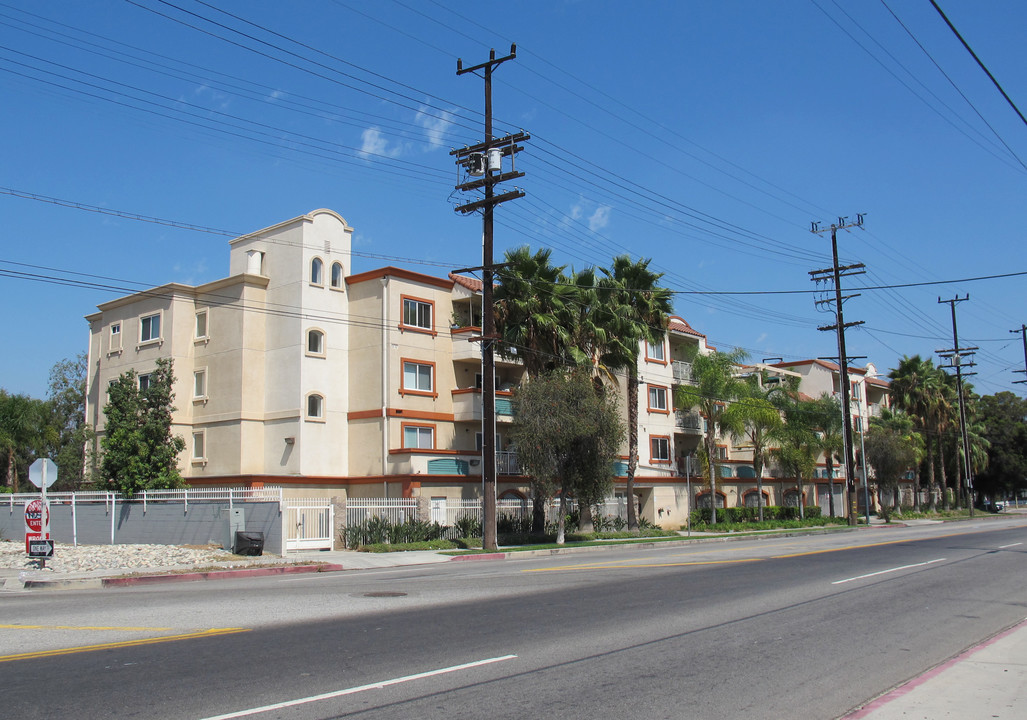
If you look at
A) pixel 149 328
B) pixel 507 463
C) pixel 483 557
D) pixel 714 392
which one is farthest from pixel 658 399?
pixel 149 328

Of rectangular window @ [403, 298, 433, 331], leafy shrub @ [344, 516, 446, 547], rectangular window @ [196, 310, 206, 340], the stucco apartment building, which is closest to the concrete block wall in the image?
leafy shrub @ [344, 516, 446, 547]

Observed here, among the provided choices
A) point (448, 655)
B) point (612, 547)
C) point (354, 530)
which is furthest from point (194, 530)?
point (448, 655)

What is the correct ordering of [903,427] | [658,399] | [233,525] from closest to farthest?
[233,525] → [658,399] → [903,427]

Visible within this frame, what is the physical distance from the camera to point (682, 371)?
171 ft

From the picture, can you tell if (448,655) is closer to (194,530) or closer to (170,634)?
(170,634)

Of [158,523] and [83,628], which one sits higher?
[158,523]

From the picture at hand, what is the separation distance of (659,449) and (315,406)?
72.4ft

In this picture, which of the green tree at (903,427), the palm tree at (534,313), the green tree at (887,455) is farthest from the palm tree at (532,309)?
the green tree at (903,427)

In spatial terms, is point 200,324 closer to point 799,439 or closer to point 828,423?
point 799,439

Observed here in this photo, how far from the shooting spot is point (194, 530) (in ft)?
90.3

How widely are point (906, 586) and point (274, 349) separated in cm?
2851

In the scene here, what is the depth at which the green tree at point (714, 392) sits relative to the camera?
160 feet

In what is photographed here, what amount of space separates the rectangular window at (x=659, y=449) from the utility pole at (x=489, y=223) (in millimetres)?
22486

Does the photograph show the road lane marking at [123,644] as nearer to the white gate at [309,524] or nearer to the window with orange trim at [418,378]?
the white gate at [309,524]
